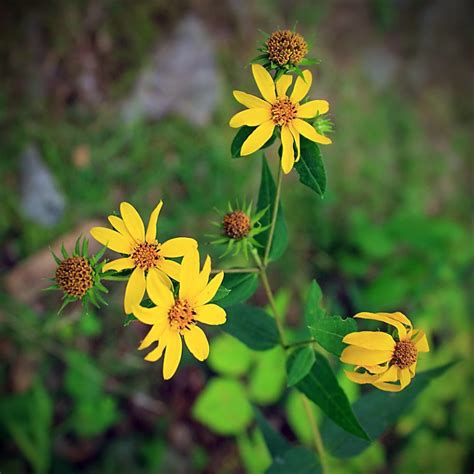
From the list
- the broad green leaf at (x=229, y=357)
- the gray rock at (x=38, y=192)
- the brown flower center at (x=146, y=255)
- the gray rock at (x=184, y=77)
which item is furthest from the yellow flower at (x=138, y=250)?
the gray rock at (x=184, y=77)

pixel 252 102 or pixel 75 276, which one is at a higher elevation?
pixel 252 102

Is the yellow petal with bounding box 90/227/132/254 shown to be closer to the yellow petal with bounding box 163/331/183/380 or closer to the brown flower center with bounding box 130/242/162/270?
the brown flower center with bounding box 130/242/162/270

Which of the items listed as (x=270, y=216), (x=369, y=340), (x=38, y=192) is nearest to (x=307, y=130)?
(x=270, y=216)

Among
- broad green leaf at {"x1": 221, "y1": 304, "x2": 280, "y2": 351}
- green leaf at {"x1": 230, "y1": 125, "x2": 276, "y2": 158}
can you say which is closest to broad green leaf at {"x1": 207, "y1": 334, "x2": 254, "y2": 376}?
broad green leaf at {"x1": 221, "y1": 304, "x2": 280, "y2": 351}

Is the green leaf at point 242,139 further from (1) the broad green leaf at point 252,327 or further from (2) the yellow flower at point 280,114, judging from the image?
(1) the broad green leaf at point 252,327

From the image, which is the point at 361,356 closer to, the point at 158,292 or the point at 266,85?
the point at 158,292
